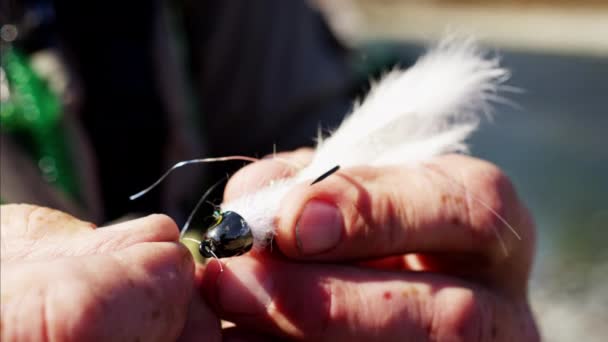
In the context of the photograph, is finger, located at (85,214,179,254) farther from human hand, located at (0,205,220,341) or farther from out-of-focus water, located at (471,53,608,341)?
out-of-focus water, located at (471,53,608,341)

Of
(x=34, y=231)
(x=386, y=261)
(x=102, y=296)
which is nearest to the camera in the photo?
(x=102, y=296)

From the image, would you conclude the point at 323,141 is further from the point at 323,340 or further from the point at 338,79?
the point at 338,79

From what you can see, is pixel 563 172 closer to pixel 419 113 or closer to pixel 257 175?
pixel 419 113

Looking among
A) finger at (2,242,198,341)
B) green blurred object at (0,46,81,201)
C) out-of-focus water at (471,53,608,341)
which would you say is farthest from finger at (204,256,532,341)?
green blurred object at (0,46,81,201)

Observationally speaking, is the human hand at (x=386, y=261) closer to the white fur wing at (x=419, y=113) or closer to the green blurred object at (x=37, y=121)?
the white fur wing at (x=419, y=113)

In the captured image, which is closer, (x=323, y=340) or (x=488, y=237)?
(x=323, y=340)

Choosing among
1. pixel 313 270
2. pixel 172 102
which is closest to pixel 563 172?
pixel 172 102

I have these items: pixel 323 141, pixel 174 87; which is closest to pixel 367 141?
pixel 323 141
